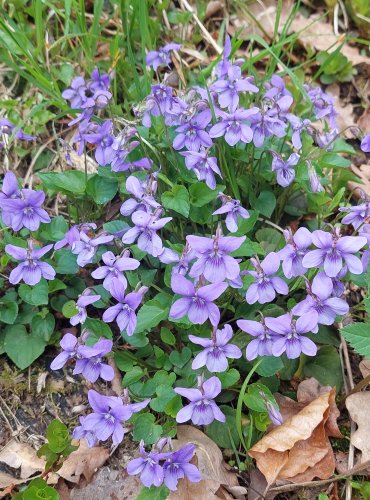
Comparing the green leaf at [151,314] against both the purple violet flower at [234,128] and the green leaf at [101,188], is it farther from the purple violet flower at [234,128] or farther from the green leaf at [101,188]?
the purple violet flower at [234,128]

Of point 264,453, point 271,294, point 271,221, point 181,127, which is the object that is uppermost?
point 181,127

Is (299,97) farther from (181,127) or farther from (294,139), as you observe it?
(181,127)

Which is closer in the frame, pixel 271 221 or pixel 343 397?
pixel 343 397

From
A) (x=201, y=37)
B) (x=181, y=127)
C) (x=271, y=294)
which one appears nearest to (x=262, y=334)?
(x=271, y=294)

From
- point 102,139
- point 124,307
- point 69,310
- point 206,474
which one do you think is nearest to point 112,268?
point 124,307

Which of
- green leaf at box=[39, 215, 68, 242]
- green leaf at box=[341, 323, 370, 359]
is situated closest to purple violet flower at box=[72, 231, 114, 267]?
green leaf at box=[39, 215, 68, 242]

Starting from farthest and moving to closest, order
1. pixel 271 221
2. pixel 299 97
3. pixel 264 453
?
pixel 299 97
pixel 271 221
pixel 264 453

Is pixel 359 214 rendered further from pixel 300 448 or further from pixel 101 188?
pixel 101 188

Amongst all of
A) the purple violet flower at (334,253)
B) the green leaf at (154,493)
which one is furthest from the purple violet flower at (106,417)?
the purple violet flower at (334,253)
